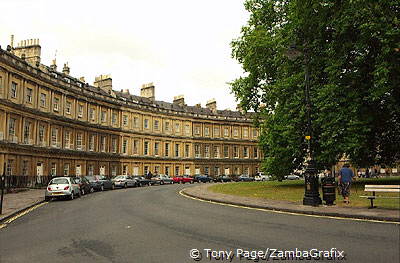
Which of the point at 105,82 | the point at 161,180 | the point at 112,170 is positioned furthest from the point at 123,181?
the point at 105,82

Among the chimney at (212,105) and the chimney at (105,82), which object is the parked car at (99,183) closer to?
the chimney at (105,82)

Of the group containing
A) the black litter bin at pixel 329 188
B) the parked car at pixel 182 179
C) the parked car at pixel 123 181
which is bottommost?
the parked car at pixel 182 179

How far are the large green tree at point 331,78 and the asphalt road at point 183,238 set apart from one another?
27.4ft

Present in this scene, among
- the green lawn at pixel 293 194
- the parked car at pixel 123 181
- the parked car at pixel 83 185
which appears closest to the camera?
the green lawn at pixel 293 194

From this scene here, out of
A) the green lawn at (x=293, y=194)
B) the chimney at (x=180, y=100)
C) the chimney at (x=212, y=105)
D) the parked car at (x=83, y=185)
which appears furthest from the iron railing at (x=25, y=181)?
the chimney at (x=212, y=105)

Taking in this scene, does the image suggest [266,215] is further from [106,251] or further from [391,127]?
[391,127]

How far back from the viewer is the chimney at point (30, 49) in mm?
42406

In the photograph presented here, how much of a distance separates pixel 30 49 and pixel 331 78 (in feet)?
123

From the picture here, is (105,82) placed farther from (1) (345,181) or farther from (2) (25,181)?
(1) (345,181)

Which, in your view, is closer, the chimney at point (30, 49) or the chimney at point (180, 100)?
the chimney at point (30, 49)

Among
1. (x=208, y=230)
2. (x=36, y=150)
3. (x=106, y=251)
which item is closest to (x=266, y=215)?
(x=208, y=230)

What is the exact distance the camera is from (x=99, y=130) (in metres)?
51.3

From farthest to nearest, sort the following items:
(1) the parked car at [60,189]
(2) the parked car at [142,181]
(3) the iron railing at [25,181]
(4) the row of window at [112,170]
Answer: (2) the parked car at [142,181]
(4) the row of window at [112,170]
(3) the iron railing at [25,181]
(1) the parked car at [60,189]

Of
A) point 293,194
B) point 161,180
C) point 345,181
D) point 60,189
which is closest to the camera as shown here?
point 345,181
